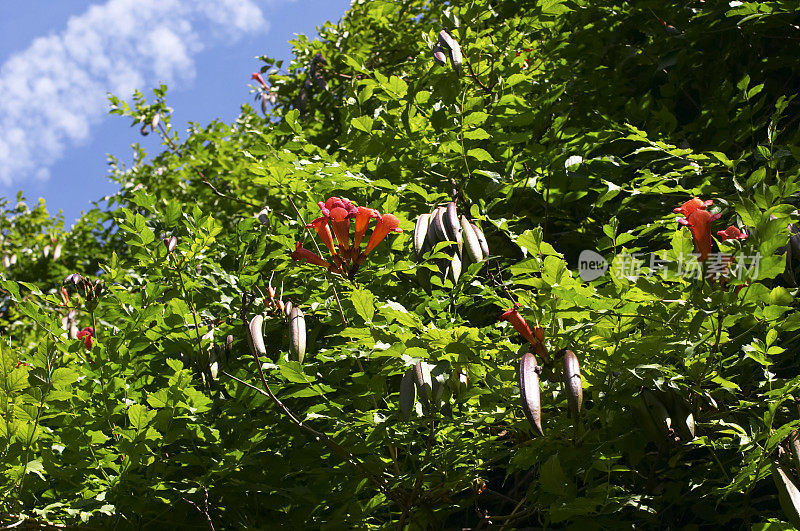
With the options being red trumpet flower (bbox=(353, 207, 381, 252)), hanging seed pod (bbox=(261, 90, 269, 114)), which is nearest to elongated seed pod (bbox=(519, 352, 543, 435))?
red trumpet flower (bbox=(353, 207, 381, 252))

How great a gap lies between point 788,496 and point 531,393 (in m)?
0.75

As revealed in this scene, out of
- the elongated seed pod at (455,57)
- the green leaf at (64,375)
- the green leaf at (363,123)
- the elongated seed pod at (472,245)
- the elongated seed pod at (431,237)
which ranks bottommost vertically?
the green leaf at (64,375)

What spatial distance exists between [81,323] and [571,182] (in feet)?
14.1

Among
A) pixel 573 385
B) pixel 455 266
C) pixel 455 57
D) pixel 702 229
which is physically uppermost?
pixel 455 57

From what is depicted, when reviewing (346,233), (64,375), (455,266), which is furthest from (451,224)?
(64,375)

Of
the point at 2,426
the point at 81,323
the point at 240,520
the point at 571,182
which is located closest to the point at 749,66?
the point at 571,182

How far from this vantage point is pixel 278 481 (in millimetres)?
2459

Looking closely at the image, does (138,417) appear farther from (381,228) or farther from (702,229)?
(702,229)

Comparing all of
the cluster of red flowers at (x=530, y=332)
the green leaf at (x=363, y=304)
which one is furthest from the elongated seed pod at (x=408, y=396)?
the cluster of red flowers at (x=530, y=332)

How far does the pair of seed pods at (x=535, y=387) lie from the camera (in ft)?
4.98

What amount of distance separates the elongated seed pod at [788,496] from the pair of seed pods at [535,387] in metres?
Answer: 0.58

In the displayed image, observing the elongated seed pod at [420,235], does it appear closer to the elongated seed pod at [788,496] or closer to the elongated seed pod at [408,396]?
the elongated seed pod at [408,396]

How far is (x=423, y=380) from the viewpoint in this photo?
1732 millimetres

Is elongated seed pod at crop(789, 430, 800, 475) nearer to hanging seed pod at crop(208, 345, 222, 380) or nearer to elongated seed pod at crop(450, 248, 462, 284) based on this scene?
elongated seed pod at crop(450, 248, 462, 284)
